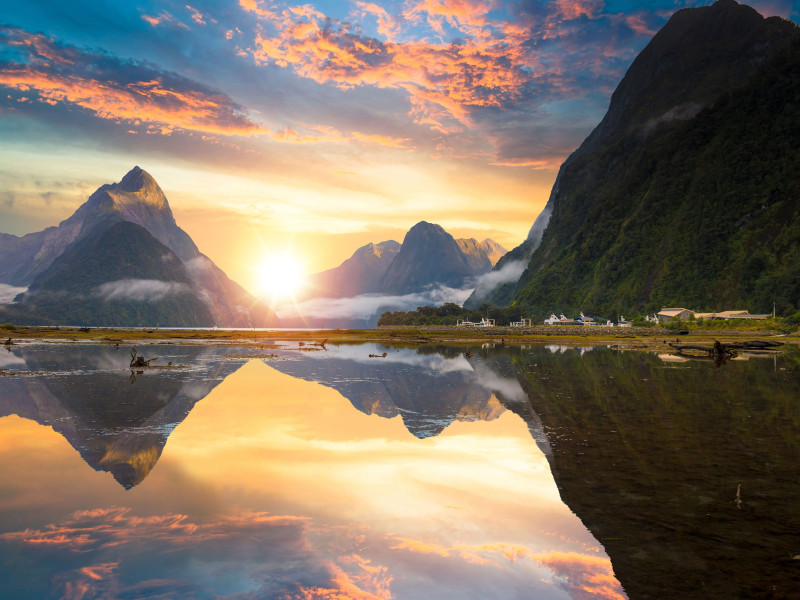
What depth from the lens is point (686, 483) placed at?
631 inches

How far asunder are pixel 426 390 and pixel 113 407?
69.8ft

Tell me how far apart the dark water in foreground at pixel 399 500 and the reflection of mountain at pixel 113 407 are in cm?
20

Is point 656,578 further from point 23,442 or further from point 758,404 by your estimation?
point 758,404

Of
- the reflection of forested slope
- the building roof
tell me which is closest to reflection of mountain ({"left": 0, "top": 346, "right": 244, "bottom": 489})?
the reflection of forested slope

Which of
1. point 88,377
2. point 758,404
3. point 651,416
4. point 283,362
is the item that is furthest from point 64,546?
point 283,362

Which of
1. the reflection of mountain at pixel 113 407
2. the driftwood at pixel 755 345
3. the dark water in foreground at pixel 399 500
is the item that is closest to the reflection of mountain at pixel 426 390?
A: the dark water in foreground at pixel 399 500

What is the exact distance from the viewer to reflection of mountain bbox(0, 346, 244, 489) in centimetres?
1966

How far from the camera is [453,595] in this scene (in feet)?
32.4

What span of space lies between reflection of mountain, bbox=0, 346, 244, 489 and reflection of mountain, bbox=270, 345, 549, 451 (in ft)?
33.0

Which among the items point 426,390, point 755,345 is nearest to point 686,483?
point 426,390

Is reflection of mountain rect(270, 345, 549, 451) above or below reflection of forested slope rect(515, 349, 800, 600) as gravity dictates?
below

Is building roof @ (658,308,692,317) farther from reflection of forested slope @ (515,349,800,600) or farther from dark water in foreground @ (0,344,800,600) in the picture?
dark water in foreground @ (0,344,800,600)

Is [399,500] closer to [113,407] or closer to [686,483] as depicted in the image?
[686,483]

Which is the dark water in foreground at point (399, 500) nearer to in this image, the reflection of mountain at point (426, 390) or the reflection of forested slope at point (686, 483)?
the reflection of forested slope at point (686, 483)
